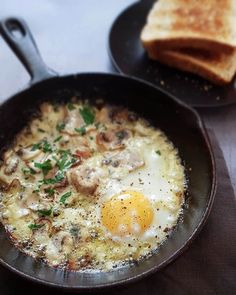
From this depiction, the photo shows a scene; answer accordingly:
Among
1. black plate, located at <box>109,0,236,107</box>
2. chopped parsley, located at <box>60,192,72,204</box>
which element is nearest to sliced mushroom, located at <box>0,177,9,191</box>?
chopped parsley, located at <box>60,192,72,204</box>

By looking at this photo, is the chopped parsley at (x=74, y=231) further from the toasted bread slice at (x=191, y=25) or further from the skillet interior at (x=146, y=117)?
the toasted bread slice at (x=191, y=25)

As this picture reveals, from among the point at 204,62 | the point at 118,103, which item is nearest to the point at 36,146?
the point at 118,103

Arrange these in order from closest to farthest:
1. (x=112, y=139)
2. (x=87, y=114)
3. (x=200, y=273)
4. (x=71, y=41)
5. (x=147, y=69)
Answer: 1. (x=200, y=273)
2. (x=112, y=139)
3. (x=87, y=114)
4. (x=147, y=69)
5. (x=71, y=41)

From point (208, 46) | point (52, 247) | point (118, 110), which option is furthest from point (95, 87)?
point (52, 247)

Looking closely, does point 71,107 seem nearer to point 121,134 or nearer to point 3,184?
point 121,134

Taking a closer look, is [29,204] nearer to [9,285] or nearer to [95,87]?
[9,285]

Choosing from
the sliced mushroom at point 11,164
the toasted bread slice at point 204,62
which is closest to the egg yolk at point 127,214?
the sliced mushroom at point 11,164
